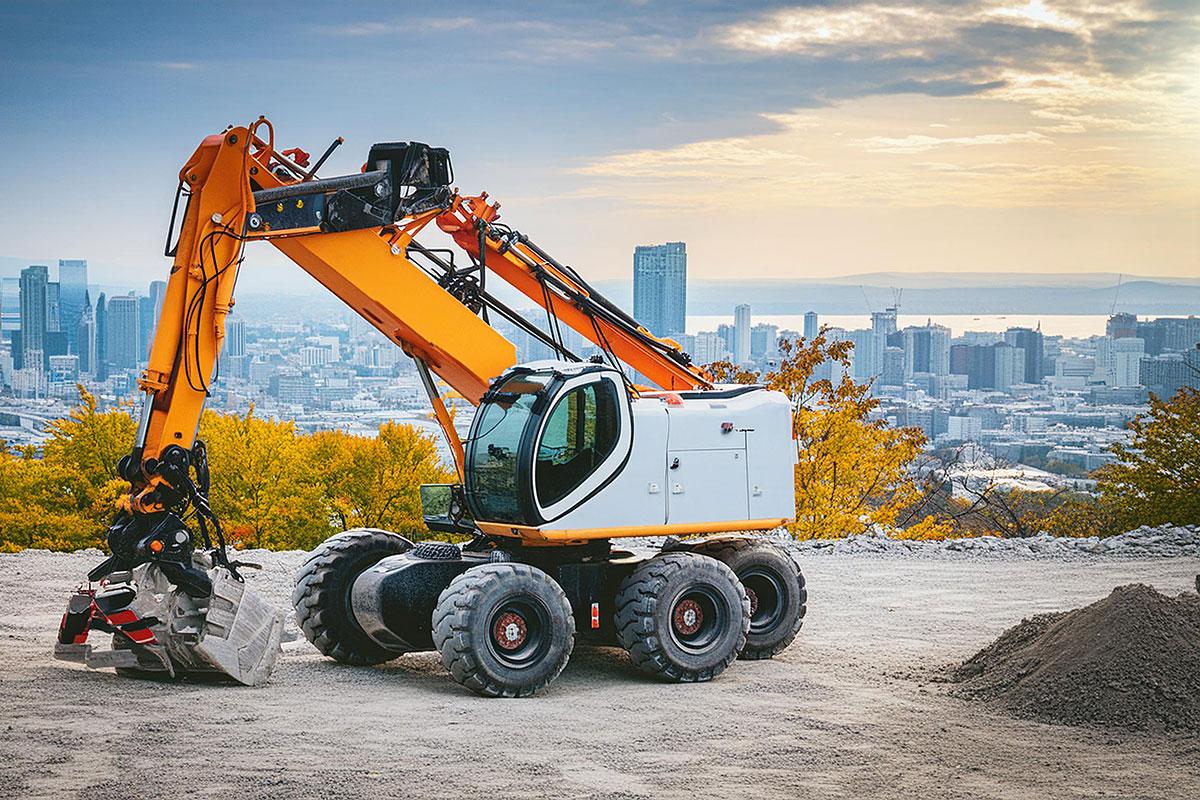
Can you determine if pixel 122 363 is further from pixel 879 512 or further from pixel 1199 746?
pixel 1199 746

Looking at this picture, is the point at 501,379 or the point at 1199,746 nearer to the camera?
the point at 1199,746

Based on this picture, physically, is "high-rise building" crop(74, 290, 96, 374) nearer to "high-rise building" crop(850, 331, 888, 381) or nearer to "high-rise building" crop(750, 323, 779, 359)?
"high-rise building" crop(750, 323, 779, 359)

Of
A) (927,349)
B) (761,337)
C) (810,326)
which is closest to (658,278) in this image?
(810,326)

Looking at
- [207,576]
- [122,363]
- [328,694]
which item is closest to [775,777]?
[328,694]

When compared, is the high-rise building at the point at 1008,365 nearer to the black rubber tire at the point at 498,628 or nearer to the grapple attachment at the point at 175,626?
the black rubber tire at the point at 498,628

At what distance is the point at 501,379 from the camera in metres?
11.6

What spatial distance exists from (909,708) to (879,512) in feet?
56.9

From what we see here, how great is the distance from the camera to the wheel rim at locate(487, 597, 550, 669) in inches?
417

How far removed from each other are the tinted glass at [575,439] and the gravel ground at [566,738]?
1.64 metres

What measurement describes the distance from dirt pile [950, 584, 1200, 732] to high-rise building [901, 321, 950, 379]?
30972 millimetres

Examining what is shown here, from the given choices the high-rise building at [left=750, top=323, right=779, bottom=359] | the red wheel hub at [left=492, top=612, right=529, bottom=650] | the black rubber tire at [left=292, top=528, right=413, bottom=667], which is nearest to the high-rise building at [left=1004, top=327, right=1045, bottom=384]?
the high-rise building at [left=750, top=323, right=779, bottom=359]

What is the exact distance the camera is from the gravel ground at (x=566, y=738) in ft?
26.9

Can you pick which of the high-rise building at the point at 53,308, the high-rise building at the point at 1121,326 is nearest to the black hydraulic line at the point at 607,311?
the high-rise building at the point at 53,308

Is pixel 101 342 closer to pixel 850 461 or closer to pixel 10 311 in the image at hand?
pixel 10 311
